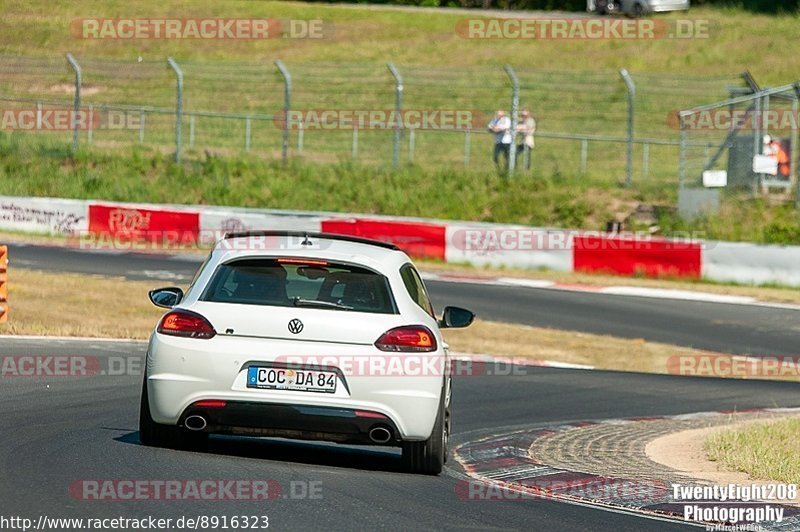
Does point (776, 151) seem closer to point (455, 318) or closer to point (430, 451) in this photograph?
point (455, 318)

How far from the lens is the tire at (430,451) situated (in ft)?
28.1

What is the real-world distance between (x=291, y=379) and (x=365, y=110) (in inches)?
1326

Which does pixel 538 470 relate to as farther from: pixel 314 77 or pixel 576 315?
pixel 314 77

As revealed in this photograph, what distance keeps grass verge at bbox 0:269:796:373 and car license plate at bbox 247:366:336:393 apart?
29.5ft

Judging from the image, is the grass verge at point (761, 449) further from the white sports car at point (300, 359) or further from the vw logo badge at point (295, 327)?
the vw logo badge at point (295, 327)

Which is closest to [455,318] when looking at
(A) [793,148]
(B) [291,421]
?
(B) [291,421]

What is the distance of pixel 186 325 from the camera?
328 inches

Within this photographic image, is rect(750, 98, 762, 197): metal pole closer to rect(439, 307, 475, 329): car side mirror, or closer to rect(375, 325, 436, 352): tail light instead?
rect(439, 307, 475, 329): car side mirror

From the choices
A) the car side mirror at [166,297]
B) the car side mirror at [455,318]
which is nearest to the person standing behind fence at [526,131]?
the car side mirror at [455,318]

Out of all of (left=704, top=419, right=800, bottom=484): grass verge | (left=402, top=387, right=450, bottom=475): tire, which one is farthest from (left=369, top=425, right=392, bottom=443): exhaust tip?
(left=704, top=419, right=800, bottom=484): grass verge

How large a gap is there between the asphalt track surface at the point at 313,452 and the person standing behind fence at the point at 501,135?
11511mm

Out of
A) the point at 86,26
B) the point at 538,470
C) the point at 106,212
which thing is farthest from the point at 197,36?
the point at 538,470

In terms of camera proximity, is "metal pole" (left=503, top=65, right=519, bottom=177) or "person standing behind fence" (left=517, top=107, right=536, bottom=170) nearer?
"metal pole" (left=503, top=65, right=519, bottom=177)

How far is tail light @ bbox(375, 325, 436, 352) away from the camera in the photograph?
27.1ft
